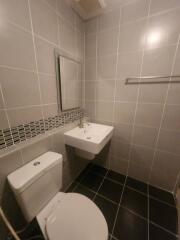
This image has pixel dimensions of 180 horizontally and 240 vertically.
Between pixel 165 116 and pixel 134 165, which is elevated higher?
pixel 165 116

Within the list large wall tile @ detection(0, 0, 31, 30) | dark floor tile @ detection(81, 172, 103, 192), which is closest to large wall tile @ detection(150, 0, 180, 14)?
large wall tile @ detection(0, 0, 31, 30)

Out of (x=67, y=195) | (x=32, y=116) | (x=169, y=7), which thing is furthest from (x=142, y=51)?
(x=67, y=195)

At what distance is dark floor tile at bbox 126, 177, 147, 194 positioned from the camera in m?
1.53

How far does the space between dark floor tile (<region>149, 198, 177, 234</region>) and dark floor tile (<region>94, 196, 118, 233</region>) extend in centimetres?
39

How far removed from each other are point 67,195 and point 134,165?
1.07 m

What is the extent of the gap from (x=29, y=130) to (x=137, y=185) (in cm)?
161

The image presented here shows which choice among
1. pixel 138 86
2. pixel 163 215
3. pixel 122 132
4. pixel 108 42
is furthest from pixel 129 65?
pixel 163 215

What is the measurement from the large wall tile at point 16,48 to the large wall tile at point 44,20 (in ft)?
0.44

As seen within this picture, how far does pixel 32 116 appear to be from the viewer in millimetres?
954

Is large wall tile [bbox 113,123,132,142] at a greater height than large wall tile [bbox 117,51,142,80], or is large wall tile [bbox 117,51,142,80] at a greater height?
large wall tile [bbox 117,51,142,80]

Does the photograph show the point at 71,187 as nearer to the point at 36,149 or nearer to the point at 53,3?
the point at 36,149

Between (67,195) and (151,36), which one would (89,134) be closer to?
(67,195)

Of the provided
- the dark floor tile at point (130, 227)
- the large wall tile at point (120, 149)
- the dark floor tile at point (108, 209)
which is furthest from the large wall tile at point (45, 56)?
the dark floor tile at point (130, 227)

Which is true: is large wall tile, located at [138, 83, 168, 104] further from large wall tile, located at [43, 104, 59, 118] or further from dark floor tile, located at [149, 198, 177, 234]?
dark floor tile, located at [149, 198, 177, 234]
